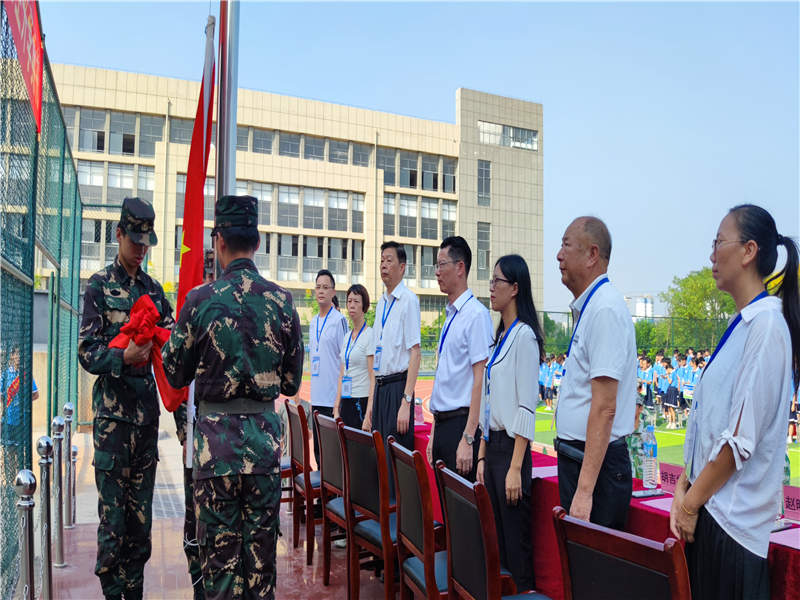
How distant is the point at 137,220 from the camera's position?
10.4 feet

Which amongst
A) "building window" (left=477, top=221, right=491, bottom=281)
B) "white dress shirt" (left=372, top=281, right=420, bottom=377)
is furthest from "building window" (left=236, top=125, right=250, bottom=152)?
"white dress shirt" (left=372, top=281, right=420, bottom=377)

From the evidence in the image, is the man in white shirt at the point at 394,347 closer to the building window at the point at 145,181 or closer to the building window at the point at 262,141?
the building window at the point at 145,181

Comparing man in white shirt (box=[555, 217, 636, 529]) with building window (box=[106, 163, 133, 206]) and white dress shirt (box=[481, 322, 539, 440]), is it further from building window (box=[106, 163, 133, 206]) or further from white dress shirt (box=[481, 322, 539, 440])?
building window (box=[106, 163, 133, 206])

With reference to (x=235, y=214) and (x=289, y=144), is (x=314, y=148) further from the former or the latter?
(x=235, y=214)

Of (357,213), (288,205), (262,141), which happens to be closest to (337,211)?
(357,213)

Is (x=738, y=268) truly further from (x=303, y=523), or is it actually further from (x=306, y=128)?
(x=306, y=128)

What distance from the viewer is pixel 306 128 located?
137ft

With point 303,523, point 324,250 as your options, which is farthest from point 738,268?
point 324,250

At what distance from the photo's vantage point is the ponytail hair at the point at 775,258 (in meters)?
1.91

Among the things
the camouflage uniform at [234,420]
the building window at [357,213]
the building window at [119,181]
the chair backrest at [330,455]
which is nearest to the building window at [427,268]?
the building window at [357,213]

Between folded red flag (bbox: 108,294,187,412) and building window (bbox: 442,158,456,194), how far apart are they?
4472cm

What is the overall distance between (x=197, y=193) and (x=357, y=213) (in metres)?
39.8

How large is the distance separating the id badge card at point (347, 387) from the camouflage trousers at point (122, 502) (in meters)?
2.28

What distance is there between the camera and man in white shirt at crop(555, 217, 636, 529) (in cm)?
227
